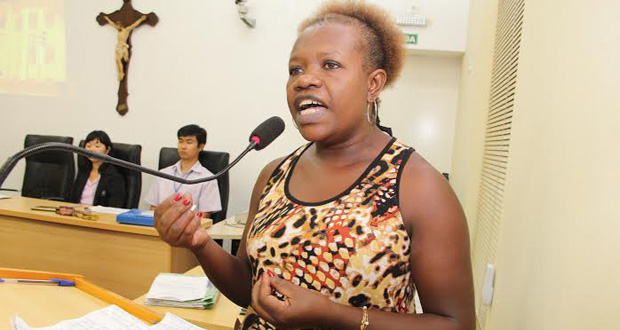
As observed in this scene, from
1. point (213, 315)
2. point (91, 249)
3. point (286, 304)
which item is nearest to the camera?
point (286, 304)

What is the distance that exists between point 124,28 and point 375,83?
4.37 m

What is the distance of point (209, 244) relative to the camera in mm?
1043

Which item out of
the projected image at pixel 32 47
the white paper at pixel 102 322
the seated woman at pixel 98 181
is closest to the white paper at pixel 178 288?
the white paper at pixel 102 322

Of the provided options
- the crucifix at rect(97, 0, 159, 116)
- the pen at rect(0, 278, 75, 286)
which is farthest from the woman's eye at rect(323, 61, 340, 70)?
the crucifix at rect(97, 0, 159, 116)

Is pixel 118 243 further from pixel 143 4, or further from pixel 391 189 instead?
pixel 143 4

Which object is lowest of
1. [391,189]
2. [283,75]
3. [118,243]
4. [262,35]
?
[118,243]

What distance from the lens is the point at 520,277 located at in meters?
1.38

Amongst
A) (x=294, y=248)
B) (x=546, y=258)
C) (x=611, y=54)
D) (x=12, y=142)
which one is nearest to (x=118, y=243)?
(x=294, y=248)

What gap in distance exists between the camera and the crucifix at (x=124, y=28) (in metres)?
4.75

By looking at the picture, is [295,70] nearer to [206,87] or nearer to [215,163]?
[215,163]

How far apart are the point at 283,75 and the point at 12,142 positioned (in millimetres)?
3105

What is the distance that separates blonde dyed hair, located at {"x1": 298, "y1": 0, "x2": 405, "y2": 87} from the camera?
1.05 metres

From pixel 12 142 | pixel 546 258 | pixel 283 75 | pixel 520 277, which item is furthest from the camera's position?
pixel 12 142

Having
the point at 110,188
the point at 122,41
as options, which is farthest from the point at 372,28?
the point at 122,41
